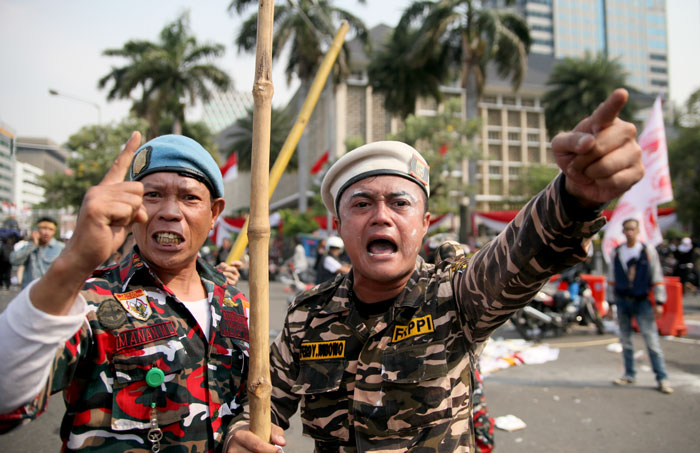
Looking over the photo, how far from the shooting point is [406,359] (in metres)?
1.58

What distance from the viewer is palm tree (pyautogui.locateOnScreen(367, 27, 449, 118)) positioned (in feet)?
75.5

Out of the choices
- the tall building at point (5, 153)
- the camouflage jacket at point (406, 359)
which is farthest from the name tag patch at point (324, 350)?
the tall building at point (5, 153)

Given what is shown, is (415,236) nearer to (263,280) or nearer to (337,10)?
(263,280)

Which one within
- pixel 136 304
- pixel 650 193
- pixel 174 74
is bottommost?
pixel 136 304

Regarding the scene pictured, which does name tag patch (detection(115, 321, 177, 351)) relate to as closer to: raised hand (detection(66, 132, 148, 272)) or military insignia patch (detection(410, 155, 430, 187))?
raised hand (detection(66, 132, 148, 272))

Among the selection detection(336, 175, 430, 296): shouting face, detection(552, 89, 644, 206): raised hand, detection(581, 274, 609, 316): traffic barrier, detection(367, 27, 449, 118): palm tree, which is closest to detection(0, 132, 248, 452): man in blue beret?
detection(336, 175, 430, 296): shouting face

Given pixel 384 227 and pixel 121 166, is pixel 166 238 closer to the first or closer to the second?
pixel 121 166

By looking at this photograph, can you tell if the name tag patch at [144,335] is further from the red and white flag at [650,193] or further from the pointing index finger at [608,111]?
the red and white flag at [650,193]

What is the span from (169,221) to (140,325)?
0.38 m

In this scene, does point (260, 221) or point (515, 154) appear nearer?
point (260, 221)

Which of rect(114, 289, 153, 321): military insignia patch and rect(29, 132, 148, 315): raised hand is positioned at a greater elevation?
rect(29, 132, 148, 315): raised hand

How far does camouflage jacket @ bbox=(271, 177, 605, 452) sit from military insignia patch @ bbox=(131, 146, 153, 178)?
0.80 metres

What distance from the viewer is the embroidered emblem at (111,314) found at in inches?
61.5

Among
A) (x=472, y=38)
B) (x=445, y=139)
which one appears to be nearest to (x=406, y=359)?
(x=445, y=139)
